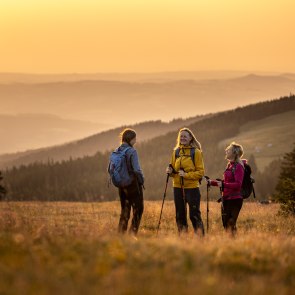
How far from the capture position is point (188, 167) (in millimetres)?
12562

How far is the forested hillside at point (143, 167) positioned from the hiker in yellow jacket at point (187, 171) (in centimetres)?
9762

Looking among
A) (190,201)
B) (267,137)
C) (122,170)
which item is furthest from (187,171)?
(267,137)

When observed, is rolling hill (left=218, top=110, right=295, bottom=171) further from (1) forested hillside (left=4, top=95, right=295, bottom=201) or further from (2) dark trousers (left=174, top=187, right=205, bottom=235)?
(2) dark trousers (left=174, top=187, right=205, bottom=235)

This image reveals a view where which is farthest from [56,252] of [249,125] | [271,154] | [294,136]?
[249,125]

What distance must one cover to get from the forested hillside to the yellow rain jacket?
97722mm

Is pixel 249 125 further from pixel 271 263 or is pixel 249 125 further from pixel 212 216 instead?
pixel 271 263

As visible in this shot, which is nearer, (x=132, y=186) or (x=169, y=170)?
(x=169, y=170)

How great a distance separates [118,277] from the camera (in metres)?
6.14

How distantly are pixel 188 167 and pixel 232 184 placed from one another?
3.10 feet

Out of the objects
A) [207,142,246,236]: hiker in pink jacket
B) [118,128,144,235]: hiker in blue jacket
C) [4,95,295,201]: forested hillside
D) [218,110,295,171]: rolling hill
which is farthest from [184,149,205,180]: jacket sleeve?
[218,110,295,171]: rolling hill

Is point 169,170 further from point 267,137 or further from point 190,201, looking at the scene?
point 267,137

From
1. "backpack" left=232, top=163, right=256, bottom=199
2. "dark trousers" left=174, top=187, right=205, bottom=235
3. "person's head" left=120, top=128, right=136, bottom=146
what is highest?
"person's head" left=120, top=128, right=136, bottom=146

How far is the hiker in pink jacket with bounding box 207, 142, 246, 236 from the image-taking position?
12280 millimetres

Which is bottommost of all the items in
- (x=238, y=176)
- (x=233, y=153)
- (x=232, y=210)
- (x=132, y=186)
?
(x=232, y=210)
